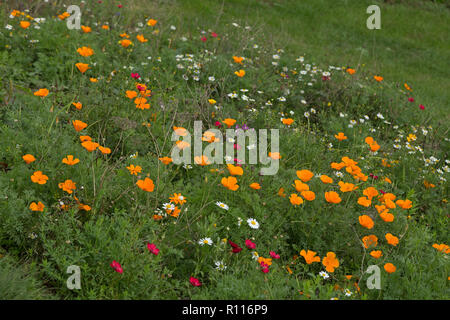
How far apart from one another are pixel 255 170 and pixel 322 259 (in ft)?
2.43

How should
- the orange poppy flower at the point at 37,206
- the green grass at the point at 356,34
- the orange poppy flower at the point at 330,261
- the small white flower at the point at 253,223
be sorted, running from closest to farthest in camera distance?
1. the orange poppy flower at the point at 37,206
2. the orange poppy flower at the point at 330,261
3. the small white flower at the point at 253,223
4. the green grass at the point at 356,34

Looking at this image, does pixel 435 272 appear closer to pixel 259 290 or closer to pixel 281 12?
pixel 259 290

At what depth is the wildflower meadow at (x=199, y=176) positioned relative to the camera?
→ 2.26 metres

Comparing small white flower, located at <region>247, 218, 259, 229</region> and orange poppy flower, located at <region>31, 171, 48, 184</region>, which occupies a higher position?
orange poppy flower, located at <region>31, 171, 48, 184</region>

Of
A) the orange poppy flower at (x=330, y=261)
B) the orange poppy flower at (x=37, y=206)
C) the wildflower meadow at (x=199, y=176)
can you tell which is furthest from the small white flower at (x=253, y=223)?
the orange poppy flower at (x=37, y=206)

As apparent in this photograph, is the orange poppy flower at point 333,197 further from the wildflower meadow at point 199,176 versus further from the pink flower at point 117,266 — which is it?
the pink flower at point 117,266

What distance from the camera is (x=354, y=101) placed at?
5.29 meters

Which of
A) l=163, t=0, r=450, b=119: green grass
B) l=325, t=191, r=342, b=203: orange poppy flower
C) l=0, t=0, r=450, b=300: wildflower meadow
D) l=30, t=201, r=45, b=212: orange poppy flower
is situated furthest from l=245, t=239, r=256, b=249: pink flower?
l=163, t=0, r=450, b=119: green grass

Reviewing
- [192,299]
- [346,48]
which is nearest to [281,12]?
[346,48]

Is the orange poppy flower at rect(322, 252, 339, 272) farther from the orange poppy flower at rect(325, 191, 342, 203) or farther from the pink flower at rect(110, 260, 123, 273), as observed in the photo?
the pink flower at rect(110, 260, 123, 273)

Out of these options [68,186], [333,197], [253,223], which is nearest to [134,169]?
[68,186]

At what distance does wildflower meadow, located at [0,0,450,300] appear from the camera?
88.9 inches

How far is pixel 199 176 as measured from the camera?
320cm

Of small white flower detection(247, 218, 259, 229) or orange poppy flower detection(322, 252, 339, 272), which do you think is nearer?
orange poppy flower detection(322, 252, 339, 272)
